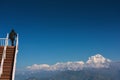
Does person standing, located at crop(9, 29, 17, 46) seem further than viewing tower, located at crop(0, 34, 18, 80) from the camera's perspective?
Yes

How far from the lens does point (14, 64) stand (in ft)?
68.4

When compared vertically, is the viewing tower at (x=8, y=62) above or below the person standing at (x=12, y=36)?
below

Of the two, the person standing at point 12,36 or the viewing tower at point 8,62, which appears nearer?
the viewing tower at point 8,62

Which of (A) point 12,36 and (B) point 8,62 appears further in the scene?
(A) point 12,36

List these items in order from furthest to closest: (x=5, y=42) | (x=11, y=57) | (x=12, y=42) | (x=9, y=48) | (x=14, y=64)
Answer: (x=12, y=42), (x=5, y=42), (x=9, y=48), (x=11, y=57), (x=14, y=64)

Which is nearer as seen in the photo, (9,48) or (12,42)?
(9,48)

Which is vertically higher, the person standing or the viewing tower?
the person standing

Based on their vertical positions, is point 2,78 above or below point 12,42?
below

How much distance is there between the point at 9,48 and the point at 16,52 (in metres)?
1.56

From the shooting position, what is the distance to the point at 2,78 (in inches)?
761

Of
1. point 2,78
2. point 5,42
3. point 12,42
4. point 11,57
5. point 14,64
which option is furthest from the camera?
point 12,42

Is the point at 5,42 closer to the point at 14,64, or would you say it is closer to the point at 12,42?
the point at 12,42

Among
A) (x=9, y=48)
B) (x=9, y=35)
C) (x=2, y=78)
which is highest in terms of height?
(x=9, y=35)

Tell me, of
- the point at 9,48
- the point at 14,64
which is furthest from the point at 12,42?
the point at 14,64
